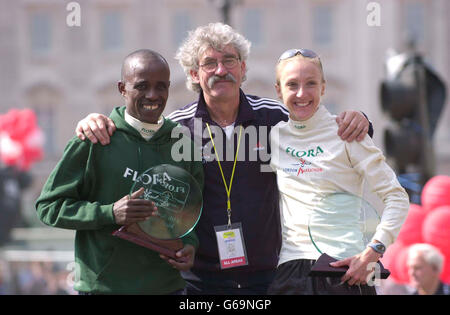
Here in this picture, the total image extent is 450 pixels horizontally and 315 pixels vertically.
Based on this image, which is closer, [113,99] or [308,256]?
[308,256]

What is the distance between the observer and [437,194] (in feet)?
20.8

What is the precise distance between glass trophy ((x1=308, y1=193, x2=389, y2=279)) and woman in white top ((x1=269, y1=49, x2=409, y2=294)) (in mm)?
46

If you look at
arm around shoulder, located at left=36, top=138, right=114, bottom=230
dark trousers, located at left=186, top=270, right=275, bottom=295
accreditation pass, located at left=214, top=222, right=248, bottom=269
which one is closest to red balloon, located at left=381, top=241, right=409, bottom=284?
dark trousers, located at left=186, top=270, right=275, bottom=295

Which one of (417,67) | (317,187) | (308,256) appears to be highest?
(417,67)

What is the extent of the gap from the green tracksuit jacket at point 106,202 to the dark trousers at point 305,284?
1.36ft

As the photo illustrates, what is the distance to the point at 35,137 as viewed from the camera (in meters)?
13.3

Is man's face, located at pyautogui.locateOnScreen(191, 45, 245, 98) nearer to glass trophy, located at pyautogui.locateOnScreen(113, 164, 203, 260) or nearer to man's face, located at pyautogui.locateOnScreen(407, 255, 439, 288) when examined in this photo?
glass trophy, located at pyautogui.locateOnScreen(113, 164, 203, 260)

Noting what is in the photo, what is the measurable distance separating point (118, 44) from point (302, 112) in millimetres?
26722

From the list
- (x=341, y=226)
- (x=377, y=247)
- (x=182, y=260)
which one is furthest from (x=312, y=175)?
(x=182, y=260)

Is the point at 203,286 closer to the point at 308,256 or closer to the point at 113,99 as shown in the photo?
the point at 308,256

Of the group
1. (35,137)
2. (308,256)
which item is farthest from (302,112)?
(35,137)

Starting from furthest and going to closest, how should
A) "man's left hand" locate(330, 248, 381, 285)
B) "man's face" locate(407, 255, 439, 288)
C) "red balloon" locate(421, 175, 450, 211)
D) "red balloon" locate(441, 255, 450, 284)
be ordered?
"red balloon" locate(421, 175, 450, 211), "red balloon" locate(441, 255, 450, 284), "man's face" locate(407, 255, 439, 288), "man's left hand" locate(330, 248, 381, 285)

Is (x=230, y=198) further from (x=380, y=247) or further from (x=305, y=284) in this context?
(x=380, y=247)

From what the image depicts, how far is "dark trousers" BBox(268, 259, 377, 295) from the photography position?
8.72 ft
